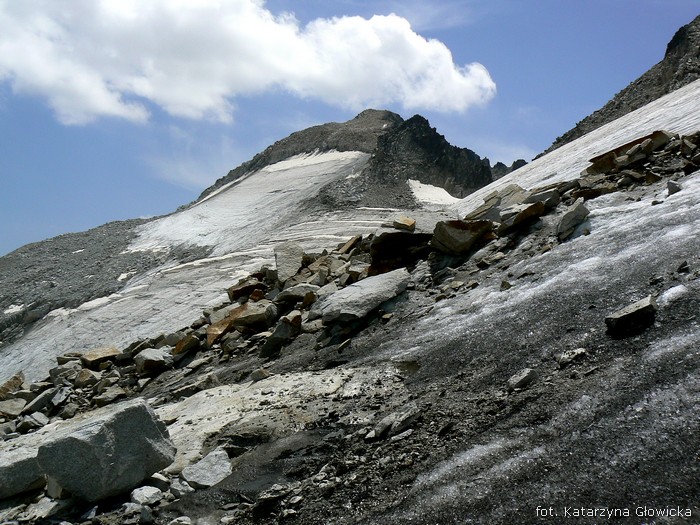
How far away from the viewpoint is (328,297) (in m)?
10.3

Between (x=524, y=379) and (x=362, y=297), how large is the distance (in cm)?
405

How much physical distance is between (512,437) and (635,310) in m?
1.78

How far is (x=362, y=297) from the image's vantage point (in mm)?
9719

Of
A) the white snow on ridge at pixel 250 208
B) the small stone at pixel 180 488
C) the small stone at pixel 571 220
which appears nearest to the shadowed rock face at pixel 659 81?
the white snow on ridge at pixel 250 208

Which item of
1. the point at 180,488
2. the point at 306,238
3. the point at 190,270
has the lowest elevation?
the point at 180,488

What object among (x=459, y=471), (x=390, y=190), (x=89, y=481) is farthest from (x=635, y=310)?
(x=390, y=190)

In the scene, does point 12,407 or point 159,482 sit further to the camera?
point 12,407

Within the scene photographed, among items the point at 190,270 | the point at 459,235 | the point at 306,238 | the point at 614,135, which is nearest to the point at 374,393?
the point at 459,235

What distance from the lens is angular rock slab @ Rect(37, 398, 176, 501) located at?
619 cm

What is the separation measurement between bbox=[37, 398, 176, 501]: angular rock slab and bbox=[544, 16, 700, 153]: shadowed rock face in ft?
55.1

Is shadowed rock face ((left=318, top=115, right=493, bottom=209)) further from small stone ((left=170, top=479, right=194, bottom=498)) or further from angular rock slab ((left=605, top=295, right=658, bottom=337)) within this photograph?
small stone ((left=170, top=479, right=194, bottom=498))

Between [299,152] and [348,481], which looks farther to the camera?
[299,152]

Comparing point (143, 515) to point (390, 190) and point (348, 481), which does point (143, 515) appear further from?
point (390, 190)

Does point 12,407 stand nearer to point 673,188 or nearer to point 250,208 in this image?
point 673,188
